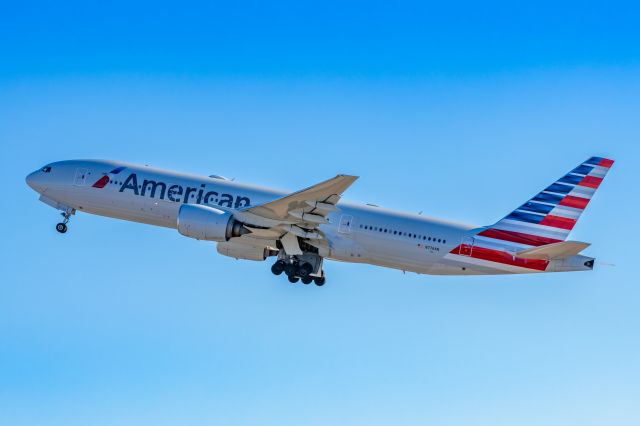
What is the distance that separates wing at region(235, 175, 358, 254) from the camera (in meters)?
42.1

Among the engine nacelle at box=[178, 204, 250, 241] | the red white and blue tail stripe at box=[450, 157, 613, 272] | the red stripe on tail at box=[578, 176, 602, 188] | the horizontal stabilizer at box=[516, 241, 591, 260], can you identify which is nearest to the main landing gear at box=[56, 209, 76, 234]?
the engine nacelle at box=[178, 204, 250, 241]

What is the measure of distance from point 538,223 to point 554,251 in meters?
3.51

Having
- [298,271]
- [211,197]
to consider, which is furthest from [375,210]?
[211,197]

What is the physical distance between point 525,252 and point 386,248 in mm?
6714

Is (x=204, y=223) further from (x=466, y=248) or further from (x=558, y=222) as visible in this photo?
(x=558, y=222)

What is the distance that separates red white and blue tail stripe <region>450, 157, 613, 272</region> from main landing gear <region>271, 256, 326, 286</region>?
7287 mm

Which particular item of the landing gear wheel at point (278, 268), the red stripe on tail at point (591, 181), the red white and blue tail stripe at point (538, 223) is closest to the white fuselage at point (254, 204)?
the red white and blue tail stripe at point (538, 223)

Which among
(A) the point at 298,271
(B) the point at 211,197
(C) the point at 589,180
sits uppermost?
(C) the point at 589,180

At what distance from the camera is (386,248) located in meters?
44.8

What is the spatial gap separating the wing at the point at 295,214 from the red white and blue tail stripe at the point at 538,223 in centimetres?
690

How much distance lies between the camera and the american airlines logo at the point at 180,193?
4616 cm

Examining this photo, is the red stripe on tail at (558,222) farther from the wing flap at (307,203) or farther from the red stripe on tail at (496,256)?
the wing flap at (307,203)

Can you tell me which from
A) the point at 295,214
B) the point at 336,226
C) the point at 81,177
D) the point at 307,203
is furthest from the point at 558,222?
the point at 81,177

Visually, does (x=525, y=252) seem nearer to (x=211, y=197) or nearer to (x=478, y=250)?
(x=478, y=250)
